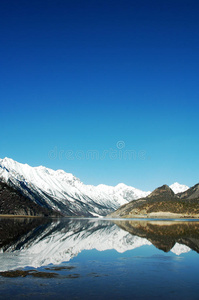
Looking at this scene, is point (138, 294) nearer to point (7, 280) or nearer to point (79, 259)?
point (7, 280)

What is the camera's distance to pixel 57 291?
83.5ft

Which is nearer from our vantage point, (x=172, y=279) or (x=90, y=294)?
(x=90, y=294)

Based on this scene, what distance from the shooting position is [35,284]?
27562 mm

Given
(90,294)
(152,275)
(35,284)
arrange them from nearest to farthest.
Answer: (90,294) < (35,284) < (152,275)

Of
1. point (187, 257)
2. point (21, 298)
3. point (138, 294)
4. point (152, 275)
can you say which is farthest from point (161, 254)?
point (21, 298)

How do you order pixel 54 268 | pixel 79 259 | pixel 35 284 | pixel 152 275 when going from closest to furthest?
1. pixel 35 284
2. pixel 152 275
3. pixel 54 268
4. pixel 79 259

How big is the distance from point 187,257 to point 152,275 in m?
15.2

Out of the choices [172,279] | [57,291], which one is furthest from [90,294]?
[172,279]

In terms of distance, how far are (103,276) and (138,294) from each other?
7.84m

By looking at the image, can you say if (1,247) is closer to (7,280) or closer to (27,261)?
(27,261)

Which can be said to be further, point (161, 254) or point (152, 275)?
point (161, 254)

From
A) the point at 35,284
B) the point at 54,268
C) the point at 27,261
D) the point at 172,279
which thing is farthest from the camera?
the point at 27,261

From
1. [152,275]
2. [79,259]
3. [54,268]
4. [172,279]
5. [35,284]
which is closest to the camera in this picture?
[35,284]

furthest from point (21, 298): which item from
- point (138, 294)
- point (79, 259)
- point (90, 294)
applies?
point (79, 259)
